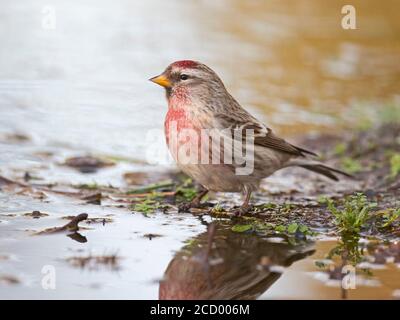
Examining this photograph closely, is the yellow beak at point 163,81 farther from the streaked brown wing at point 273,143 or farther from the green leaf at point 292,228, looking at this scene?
the green leaf at point 292,228

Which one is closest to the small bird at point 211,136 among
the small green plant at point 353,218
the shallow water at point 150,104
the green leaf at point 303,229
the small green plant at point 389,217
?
the shallow water at point 150,104

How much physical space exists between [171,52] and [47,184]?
622 centimetres

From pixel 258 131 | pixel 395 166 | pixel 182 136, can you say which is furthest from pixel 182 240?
pixel 395 166

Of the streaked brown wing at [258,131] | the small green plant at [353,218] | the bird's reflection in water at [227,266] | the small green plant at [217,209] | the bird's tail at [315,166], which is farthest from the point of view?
the bird's tail at [315,166]

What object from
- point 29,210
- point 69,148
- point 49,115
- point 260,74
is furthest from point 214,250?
point 260,74

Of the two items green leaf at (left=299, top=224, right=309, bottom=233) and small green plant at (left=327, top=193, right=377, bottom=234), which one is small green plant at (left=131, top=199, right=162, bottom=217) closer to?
green leaf at (left=299, top=224, right=309, bottom=233)

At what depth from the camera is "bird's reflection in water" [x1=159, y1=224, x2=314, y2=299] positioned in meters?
4.06

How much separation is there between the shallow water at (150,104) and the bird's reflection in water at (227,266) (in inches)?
0.5

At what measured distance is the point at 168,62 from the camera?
1186 centimetres

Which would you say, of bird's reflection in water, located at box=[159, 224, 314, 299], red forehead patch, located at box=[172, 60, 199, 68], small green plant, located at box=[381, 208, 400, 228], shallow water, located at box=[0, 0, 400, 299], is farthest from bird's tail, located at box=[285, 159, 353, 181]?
bird's reflection in water, located at box=[159, 224, 314, 299]

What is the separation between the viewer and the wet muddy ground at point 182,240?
410 centimetres

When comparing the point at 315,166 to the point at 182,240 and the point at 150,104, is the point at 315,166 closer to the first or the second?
the point at 182,240

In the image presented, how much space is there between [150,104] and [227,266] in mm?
5902
